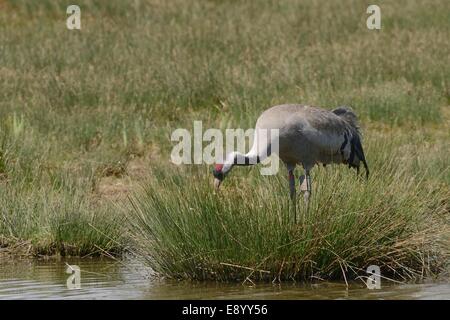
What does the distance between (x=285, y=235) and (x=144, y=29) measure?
11.1 metres

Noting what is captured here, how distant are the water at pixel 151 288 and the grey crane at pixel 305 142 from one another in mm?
1188

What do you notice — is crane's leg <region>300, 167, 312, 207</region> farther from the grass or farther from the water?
the water

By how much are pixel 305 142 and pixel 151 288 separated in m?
2.36

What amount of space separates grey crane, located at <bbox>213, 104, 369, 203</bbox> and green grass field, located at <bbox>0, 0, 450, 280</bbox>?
0.74 ft

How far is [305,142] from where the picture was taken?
398 inches

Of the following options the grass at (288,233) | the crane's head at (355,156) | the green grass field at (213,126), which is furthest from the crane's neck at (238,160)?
the crane's head at (355,156)

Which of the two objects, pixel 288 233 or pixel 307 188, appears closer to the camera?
pixel 288 233

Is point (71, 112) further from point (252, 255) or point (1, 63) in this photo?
point (252, 255)

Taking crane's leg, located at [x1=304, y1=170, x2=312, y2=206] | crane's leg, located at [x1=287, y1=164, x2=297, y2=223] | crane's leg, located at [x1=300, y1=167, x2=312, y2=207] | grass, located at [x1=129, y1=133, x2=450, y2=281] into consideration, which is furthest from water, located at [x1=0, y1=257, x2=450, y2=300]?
crane's leg, located at [x1=300, y1=167, x2=312, y2=207]

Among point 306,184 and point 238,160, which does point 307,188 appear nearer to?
point 306,184

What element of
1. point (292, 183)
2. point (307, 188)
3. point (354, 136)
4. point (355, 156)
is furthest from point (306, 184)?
point (354, 136)

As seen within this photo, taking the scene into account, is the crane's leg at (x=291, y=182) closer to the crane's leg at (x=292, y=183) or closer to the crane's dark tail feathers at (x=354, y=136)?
the crane's leg at (x=292, y=183)
